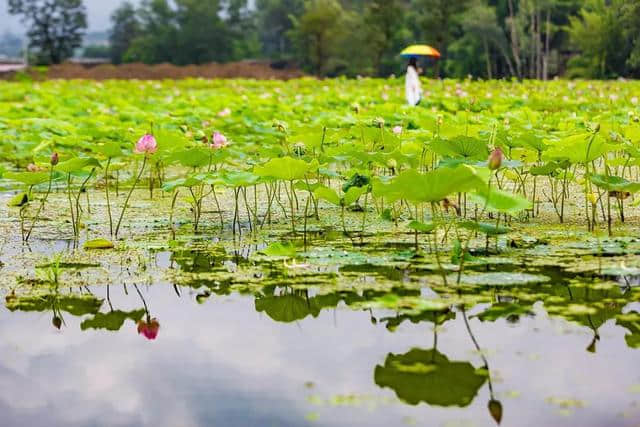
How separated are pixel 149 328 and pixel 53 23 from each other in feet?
138

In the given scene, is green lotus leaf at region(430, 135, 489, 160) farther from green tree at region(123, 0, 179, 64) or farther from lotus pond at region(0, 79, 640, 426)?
green tree at region(123, 0, 179, 64)

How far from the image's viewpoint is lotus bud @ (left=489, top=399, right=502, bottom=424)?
1.22 m

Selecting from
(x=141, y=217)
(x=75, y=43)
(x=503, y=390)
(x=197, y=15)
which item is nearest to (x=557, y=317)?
(x=503, y=390)

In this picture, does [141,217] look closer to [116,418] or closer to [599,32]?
[116,418]

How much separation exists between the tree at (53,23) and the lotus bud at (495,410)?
40373mm

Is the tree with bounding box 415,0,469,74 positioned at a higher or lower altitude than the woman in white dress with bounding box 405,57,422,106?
higher

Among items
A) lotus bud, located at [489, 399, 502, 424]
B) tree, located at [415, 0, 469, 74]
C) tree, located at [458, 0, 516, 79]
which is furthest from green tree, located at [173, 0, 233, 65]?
lotus bud, located at [489, 399, 502, 424]

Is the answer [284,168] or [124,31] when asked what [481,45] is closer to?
[284,168]

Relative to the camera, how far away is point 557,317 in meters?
1.67

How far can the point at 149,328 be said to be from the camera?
1.73 m

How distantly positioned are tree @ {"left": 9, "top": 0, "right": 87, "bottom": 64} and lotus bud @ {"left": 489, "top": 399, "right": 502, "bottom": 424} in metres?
40.4

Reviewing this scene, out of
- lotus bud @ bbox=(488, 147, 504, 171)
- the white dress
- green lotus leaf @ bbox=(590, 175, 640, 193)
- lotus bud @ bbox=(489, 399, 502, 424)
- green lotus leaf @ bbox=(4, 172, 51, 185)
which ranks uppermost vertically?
the white dress

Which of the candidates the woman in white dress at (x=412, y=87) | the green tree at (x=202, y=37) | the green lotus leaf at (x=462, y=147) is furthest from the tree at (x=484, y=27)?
the green lotus leaf at (x=462, y=147)

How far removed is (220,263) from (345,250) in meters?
0.33
